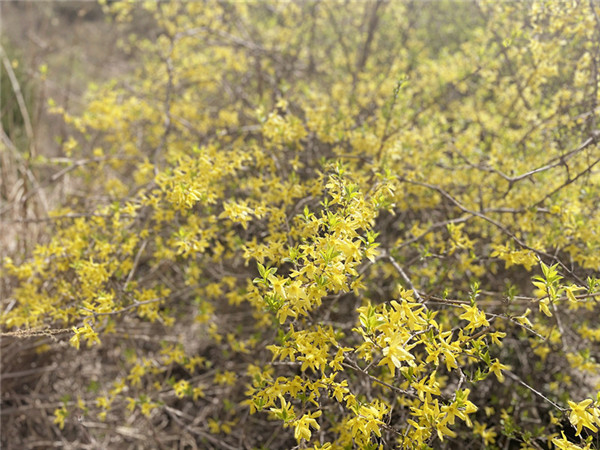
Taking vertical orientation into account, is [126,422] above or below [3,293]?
below

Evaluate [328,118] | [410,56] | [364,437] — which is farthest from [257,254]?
[410,56]

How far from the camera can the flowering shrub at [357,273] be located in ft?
5.54

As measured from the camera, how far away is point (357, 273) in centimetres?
173

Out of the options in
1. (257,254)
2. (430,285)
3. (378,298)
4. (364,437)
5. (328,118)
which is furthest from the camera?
(378,298)

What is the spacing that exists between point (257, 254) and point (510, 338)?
7.21 feet

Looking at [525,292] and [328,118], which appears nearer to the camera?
[328,118]

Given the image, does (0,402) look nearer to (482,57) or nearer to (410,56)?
(482,57)

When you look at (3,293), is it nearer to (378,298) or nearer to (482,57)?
(378,298)

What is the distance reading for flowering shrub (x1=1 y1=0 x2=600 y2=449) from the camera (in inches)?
66.5

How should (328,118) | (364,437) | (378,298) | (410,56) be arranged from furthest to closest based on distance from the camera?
(410,56) → (378,298) → (328,118) → (364,437)

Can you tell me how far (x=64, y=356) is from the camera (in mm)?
3346

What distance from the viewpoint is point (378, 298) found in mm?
3168

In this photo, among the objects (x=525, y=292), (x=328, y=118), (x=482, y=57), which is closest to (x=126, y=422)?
(x=328, y=118)

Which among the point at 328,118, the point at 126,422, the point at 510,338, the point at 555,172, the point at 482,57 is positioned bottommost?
the point at 126,422
